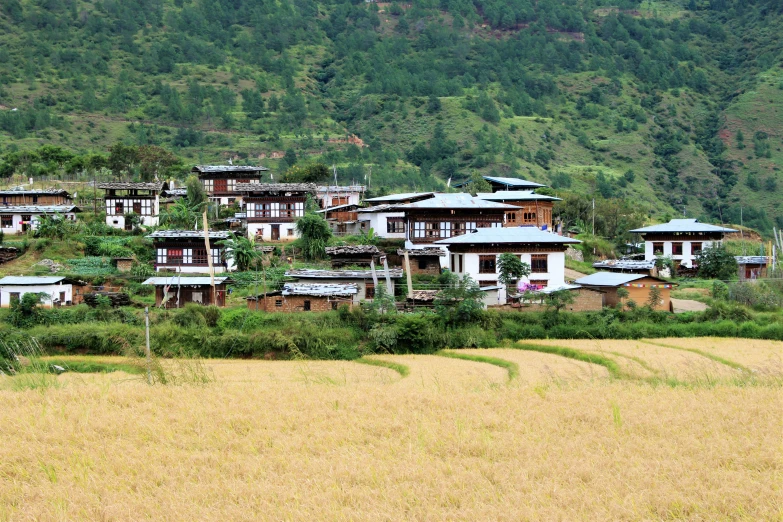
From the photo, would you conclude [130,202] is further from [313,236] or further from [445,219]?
[445,219]

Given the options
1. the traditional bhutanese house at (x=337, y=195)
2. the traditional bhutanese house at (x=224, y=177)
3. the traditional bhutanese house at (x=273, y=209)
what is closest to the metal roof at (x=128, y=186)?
the traditional bhutanese house at (x=273, y=209)

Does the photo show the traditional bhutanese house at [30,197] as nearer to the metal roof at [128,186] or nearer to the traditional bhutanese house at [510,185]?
the metal roof at [128,186]

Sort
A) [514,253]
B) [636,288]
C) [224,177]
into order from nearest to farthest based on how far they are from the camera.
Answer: [636,288] → [514,253] → [224,177]

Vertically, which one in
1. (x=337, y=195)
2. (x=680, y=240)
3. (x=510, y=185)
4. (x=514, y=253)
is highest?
(x=510, y=185)

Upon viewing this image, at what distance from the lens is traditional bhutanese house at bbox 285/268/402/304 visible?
36312 mm

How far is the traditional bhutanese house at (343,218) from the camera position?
4903cm

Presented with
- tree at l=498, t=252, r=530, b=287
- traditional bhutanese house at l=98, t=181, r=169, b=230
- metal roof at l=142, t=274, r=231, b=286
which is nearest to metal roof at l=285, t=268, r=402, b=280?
metal roof at l=142, t=274, r=231, b=286

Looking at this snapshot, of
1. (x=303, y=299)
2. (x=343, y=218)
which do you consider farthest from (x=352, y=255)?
(x=343, y=218)

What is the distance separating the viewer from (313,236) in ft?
139

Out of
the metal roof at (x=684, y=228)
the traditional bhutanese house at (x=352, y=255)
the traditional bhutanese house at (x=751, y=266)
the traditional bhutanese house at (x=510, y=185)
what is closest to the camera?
the traditional bhutanese house at (x=352, y=255)

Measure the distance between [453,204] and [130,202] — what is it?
59.4 ft

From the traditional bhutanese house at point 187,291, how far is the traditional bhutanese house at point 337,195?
18193 millimetres

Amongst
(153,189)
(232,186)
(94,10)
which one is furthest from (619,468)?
(94,10)

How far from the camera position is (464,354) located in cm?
2984
